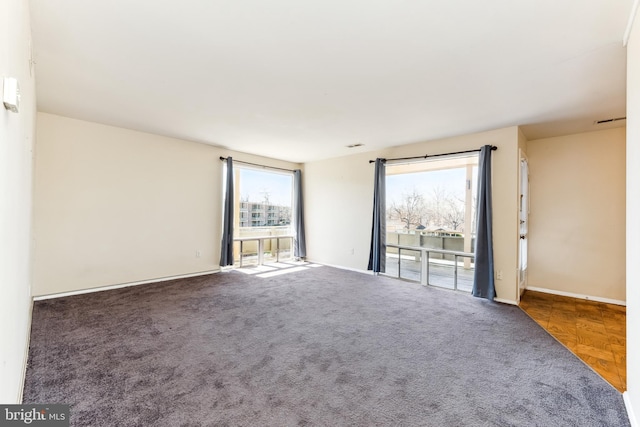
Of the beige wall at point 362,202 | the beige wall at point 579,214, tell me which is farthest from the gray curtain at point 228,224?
the beige wall at point 579,214

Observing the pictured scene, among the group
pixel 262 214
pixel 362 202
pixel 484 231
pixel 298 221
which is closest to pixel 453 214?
pixel 484 231

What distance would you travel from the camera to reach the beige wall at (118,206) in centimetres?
377

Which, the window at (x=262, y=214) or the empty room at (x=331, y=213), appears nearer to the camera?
the empty room at (x=331, y=213)

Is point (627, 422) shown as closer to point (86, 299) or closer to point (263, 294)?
point (263, 294)

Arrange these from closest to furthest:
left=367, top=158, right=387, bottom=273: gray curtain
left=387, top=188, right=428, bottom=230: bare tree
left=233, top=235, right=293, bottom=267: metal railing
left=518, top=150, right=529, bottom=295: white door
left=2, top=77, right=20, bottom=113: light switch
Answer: left=2, top=77, right=20, bottom=113: light switch
left=518, top=150, right=529, bottom=295: white door
left=387, top=188, right=428, bottom=230: bare tree
left=367, top=158, right=387, bottom=273: gray curtain
left=233, top=235, right=293, bottom=267: metal railing

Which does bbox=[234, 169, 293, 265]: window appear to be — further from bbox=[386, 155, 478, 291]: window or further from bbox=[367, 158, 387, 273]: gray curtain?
bbox=[386, 155, 478, 291]: window

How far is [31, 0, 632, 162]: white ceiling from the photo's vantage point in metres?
1.77

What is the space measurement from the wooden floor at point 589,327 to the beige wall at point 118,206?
17.2ft

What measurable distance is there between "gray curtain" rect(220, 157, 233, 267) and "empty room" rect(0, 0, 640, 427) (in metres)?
0.07

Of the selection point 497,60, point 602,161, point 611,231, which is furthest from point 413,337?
point 602,161
